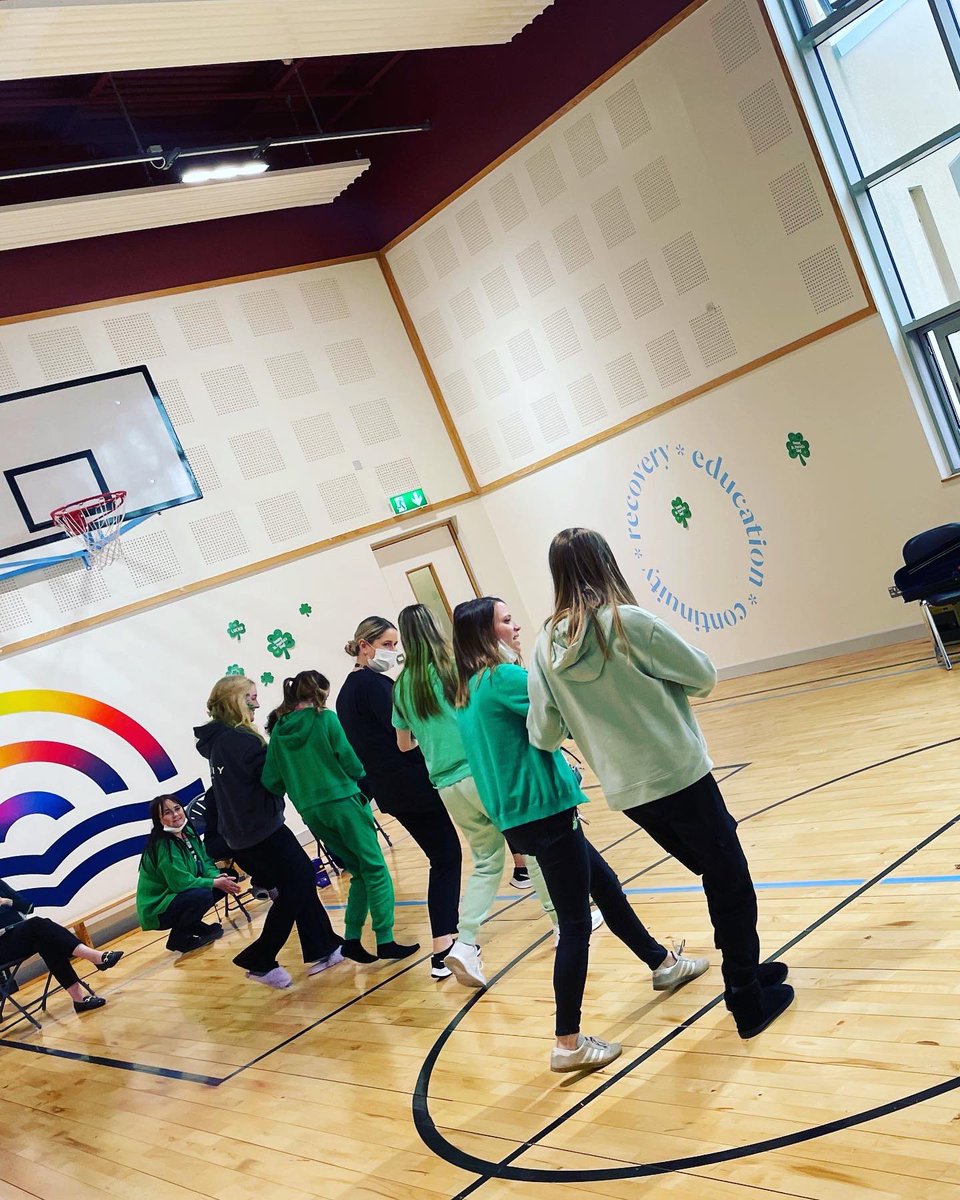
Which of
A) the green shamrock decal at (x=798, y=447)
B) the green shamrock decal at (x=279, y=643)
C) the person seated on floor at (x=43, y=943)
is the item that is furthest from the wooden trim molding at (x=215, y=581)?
the green shamrock decal at (x=798, y=447)

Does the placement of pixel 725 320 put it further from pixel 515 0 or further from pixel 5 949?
pixel 5 949

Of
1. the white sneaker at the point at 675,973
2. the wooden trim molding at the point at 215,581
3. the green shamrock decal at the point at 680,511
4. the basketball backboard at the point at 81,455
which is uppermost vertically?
the basketball backboard at the point at 81,455

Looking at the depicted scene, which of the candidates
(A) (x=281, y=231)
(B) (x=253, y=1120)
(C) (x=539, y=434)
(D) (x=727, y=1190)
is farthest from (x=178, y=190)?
(D) (x=727, y=1190)

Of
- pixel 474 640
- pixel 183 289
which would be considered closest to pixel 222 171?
pixel 183 289

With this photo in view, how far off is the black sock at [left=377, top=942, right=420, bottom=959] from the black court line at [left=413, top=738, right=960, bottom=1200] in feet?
2.93

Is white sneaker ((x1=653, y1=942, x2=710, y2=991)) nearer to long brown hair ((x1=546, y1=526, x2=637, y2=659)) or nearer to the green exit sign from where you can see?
long brown hair ((x1=546, y1=526, x2=637, y2=659))

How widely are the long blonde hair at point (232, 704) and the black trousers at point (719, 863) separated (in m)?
2.94

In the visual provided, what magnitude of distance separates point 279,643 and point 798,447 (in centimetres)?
494

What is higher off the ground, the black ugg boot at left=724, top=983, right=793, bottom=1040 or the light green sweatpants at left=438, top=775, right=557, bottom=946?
the light green sweatpants at left=438, top=775, right=557, bottom=946

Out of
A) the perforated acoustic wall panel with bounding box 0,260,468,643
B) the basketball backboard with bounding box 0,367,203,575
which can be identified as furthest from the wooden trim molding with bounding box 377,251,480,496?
the basketball backboard with bounding box 0,367,203,575

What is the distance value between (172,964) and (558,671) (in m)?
5.30

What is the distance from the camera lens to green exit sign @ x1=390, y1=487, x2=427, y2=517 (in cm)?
1155

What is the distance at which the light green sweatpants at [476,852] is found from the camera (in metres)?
4.61

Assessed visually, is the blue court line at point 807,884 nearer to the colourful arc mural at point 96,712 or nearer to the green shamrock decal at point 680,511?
the green shamrock decal at point 680,511
